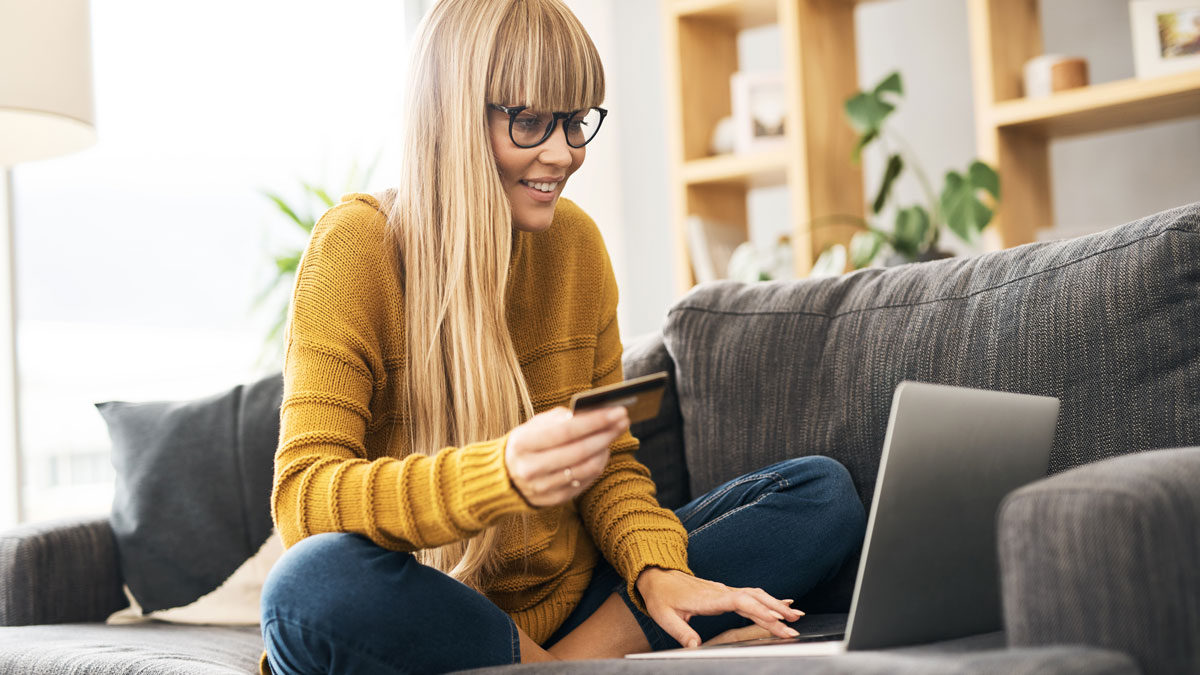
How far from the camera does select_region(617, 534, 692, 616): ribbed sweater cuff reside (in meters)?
1.18

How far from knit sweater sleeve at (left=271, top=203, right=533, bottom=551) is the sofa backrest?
55cm

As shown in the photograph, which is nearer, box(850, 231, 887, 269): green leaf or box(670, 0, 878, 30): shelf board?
box(850, 231, 887, 269): green leaf

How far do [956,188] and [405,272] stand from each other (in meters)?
1.64

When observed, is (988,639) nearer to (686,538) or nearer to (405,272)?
(686,538)

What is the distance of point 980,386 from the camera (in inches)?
50.7

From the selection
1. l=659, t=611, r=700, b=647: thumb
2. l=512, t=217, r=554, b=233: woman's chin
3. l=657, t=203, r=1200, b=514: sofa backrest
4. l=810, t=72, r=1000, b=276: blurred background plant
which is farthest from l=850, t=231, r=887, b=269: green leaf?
l=659, t=611, r=700, b=647: thumb

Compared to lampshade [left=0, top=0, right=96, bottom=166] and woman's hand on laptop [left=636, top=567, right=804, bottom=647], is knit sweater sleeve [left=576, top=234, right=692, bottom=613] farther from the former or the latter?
lampshade [left=0, top=0, right=96, bottom=166]

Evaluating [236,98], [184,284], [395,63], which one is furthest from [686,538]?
[395,63]

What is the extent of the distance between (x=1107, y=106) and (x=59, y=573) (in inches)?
91.6

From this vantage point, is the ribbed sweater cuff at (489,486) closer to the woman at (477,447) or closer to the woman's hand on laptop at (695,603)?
the woman at (477,447)

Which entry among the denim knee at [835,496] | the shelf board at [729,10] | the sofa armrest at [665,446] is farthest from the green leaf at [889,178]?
the denim knee at [835,496]

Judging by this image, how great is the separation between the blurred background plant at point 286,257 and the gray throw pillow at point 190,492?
1009mm

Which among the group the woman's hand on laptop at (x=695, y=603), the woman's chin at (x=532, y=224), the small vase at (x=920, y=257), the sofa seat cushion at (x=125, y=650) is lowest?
the sofa seat cushion at (x=125, y=650)

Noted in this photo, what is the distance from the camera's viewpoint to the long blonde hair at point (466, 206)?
3.77ft
